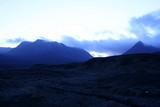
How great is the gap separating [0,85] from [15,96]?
470 inches

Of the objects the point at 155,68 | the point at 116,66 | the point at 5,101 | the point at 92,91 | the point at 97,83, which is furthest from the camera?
the point at 116,66

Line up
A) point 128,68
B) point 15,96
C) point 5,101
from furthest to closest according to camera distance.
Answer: point 128,68
point 15,96
point 5,101

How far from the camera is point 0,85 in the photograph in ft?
186

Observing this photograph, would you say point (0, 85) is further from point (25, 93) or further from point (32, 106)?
point (32, 106)

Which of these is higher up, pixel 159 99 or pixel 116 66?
pixel 116 66

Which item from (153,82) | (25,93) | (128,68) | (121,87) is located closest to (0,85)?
(25,93)

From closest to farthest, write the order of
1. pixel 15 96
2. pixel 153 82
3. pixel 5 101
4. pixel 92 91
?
pixel 5 101, pixel 15 96, pixel 92 91, pixel 153 82

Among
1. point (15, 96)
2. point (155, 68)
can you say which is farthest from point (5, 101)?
point (155, 68)

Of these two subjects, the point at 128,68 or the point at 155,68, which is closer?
the point at 155,68

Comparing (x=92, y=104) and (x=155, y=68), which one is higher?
(x=155, y=68)

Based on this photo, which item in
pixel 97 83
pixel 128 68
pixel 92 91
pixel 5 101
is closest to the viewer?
pixel 5 101

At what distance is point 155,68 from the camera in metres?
85.7

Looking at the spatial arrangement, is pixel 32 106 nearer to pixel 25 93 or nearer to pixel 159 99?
pixel 25 93

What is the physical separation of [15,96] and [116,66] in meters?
57.1
